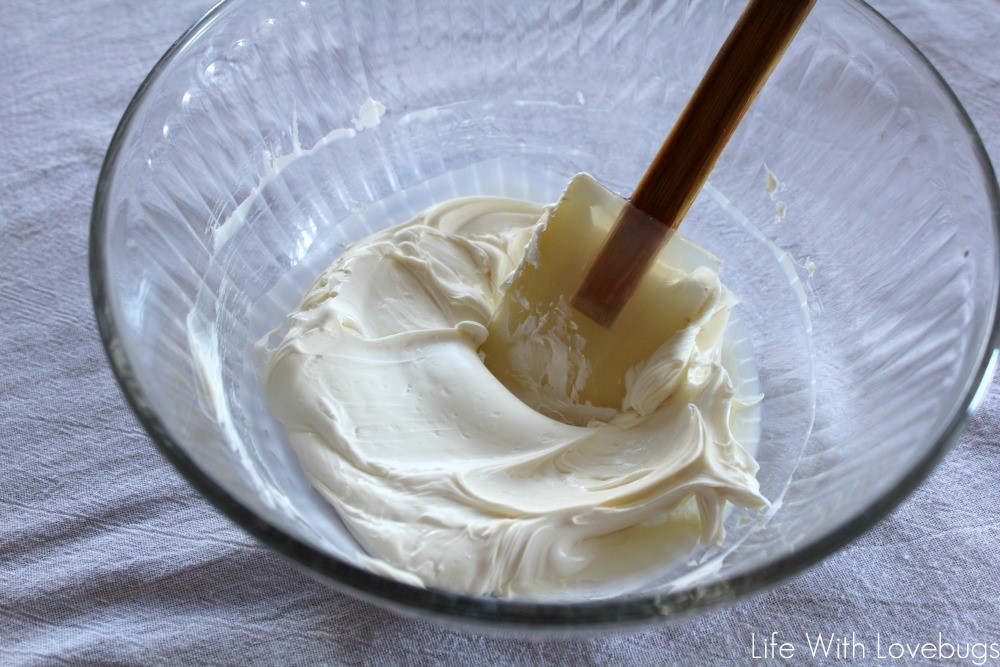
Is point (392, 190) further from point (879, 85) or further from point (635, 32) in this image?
point (879, 85)

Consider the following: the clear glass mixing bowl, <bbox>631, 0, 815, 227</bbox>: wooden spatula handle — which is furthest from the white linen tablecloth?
<bbox>631, 0, 815, 227</bbox>: wooden spatula handle

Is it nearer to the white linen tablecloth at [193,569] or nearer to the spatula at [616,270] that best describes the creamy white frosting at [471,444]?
the spatula at [616,270]

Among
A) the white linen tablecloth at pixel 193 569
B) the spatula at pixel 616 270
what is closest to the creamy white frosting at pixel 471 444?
the spatula at pixel 616 270

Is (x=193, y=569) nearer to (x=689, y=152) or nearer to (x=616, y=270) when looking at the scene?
(x=616, y=270)

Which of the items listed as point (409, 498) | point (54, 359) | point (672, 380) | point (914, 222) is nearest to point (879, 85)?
point (914, 222)

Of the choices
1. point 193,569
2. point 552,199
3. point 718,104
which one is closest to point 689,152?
point 718,104

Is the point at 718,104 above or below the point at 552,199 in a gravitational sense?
above
